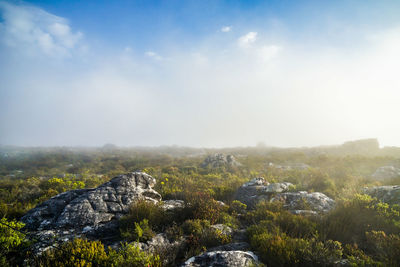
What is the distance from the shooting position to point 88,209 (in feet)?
18.2

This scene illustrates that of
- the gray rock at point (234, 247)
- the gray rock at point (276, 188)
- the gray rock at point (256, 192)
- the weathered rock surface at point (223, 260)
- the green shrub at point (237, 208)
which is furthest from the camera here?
the gray rock at point (276, 188)

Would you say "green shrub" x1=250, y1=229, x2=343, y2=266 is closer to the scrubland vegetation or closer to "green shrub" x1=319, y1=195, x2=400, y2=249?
the scrubland vegetation

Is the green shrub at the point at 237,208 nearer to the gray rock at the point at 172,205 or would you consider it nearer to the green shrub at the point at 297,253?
the gray rock at the point at 172,205

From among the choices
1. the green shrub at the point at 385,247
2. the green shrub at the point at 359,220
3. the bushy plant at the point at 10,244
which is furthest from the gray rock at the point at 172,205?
the green shrub at the point at 385,247

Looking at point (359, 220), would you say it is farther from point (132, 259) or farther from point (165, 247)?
point (132, 259)

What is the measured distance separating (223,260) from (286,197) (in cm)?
511

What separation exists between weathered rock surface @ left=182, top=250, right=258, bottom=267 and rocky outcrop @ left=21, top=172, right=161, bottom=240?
297cm

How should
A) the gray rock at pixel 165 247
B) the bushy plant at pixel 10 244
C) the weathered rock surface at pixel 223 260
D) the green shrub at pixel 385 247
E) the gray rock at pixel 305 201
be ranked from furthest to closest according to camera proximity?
the gray rock at pixel 305 201
the gray rock at pixel 165 247
the bushy plant at pixel 10 244
the weathered rock surface at pixel 223 260
the green shrub at pixel 385 247

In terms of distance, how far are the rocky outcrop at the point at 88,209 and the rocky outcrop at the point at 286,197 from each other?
4.21 meters

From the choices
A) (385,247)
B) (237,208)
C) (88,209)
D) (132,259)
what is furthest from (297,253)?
(88,209)

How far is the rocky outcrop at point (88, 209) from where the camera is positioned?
5.02 m

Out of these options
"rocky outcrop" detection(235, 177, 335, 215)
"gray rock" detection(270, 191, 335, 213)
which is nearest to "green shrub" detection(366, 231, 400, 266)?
"rocky outcrop" detection(235, 177, 335, 215)

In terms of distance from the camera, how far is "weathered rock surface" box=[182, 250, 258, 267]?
11.5 feet

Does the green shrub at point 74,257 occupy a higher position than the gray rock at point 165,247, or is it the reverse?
the green shrub at point 74,257
